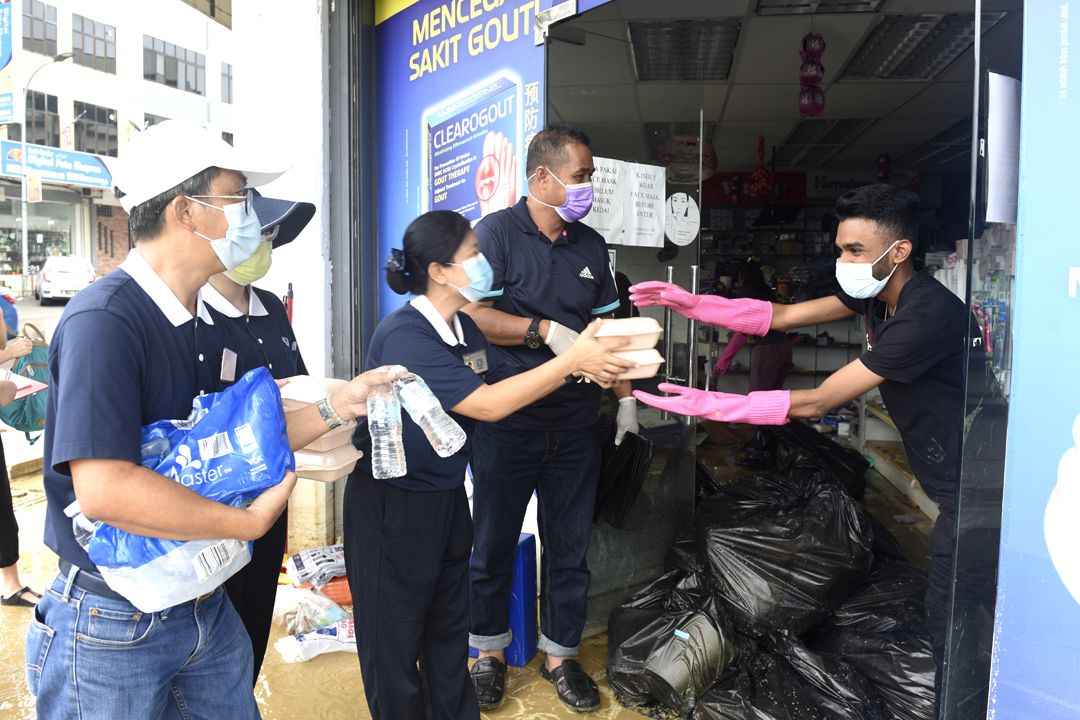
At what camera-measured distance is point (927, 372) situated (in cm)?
212

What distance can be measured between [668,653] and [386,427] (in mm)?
1522

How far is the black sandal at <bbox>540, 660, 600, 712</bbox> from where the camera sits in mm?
2709

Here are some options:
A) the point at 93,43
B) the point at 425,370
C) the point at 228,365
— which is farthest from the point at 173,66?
the point at 228,365

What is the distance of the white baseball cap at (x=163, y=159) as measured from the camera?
1.35 m

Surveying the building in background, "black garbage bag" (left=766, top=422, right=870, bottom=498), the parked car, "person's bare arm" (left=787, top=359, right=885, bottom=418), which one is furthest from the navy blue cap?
the building in background

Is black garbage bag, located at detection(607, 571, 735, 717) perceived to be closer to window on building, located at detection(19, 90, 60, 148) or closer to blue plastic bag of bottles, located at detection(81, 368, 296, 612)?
blue plastic bag of bottles, located at detection(81, 368, 296, 612)

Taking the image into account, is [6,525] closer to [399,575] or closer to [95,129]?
[399,575]

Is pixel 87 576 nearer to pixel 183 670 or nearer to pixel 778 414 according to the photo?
pixel 183 670

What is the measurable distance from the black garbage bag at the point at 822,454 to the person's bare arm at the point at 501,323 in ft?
9.04

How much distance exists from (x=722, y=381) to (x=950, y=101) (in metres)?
3.46

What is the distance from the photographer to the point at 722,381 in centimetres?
845

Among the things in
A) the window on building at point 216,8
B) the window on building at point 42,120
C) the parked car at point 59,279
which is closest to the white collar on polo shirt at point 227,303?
the window on building at point 216,8

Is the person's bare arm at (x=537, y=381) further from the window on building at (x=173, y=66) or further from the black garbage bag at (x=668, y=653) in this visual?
the window on building at (x=173, y=66)

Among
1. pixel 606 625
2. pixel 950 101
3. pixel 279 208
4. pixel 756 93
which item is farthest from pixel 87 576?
pixel 950 101
